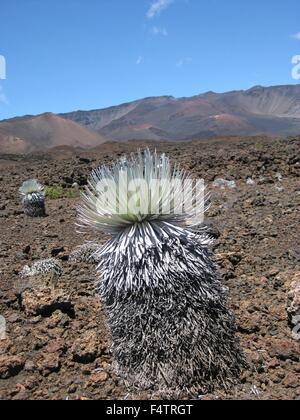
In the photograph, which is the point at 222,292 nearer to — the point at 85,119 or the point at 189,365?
Result: the point at 189,365

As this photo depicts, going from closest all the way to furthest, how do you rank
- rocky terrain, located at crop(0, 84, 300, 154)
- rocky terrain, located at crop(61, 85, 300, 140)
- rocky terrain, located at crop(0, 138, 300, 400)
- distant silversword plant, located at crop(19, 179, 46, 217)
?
rocky terrain, located at crop(0, 138, 300, 400) < distant silversword plant, located at crop(19, 179, 46, 217) < rocky terrain, located at crop(0, 84, 300, 154) < rocky terrain, located at crop(61, 85, 300, 140)

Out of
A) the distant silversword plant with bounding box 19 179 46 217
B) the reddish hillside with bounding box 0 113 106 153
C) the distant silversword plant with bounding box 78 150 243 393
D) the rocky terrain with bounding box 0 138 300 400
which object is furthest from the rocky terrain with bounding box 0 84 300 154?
the distant silversword plant with bounding box 78 150 243 393

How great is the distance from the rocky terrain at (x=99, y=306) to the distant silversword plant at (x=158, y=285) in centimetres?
15

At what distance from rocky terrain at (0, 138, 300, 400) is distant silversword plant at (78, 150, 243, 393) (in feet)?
0.49

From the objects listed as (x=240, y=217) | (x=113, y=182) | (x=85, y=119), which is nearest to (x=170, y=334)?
(x=113, y=182)

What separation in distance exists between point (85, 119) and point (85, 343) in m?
122

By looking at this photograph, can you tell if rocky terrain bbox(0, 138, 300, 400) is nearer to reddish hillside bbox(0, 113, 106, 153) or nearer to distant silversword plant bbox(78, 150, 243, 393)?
distant silversword plant bbox(78, 150, 243, 393)

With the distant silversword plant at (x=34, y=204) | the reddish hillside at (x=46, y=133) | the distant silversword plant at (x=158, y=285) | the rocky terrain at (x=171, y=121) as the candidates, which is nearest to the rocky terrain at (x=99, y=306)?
the distant silversword plant at (x=158, y=285)

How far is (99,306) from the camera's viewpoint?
370cm

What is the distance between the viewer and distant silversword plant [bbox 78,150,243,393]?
255 cm

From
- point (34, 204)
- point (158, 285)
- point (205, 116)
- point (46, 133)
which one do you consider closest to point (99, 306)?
point (158, 285)

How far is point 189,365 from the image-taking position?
2.56 m

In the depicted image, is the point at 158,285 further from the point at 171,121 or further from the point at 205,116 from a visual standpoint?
the point at 171,121

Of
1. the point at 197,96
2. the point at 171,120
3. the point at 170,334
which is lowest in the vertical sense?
the point at 170,334
